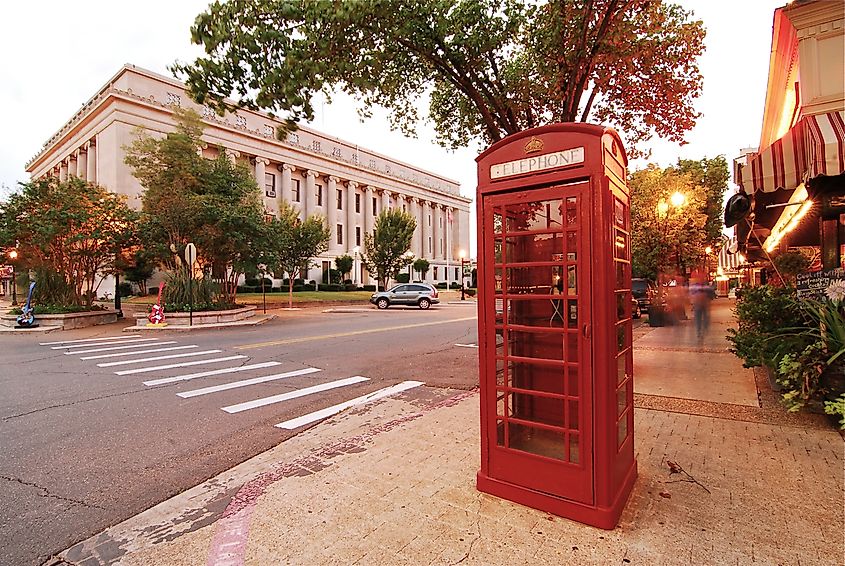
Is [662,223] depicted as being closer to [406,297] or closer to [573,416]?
[573,416]

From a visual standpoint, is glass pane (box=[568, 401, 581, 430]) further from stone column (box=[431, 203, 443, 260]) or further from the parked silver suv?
stone column (box=[431, 203, 443, 260])

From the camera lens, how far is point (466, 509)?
10.9 feet

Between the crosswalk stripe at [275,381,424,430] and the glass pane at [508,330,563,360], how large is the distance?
3.42m

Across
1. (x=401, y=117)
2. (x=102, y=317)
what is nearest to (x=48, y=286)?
(x=102, y=317)

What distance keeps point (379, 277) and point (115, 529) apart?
1603 inches

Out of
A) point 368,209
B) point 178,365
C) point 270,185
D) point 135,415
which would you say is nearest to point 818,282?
point 135,415

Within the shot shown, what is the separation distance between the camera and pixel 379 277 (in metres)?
43.9

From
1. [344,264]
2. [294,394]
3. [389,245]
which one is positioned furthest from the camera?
[344,264]

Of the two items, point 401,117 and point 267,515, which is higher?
point 401,117

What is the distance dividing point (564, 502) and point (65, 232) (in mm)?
22974

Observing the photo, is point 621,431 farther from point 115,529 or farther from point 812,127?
point 812,127

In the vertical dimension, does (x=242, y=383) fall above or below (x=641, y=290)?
below

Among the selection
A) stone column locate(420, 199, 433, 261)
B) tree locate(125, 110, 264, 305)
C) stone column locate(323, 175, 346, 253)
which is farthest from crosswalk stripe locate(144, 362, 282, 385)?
stone column locate(420, 199, 433, 261)

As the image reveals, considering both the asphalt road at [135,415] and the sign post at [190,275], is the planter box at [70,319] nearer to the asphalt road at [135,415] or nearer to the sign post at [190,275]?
the sign post at [190,275]
